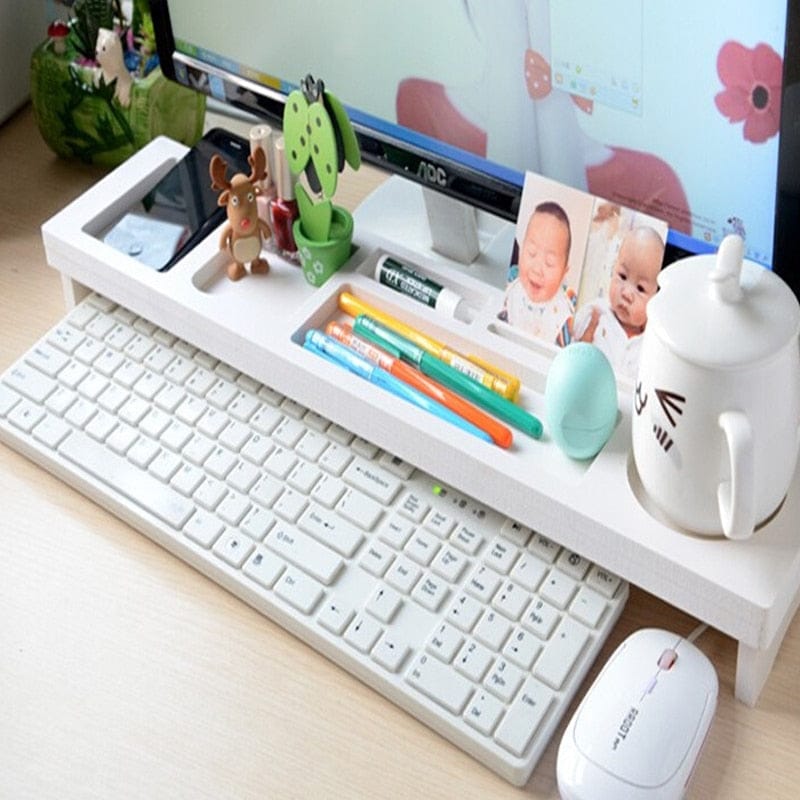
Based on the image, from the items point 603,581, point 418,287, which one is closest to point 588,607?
point 603,581

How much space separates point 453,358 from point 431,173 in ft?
0.37

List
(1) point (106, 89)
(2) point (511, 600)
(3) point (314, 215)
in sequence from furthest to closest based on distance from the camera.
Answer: (1) point (106, 89), (3) point (314, 215), (2) point (511, 600)

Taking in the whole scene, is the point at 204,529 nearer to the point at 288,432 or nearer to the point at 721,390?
the point at 288,432

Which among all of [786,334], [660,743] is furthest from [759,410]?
[660,743]

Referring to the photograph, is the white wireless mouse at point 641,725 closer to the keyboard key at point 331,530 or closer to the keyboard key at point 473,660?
the keyboard key at point 473,660

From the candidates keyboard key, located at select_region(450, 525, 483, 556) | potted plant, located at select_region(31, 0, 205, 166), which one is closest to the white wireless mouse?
keyboard key, located at select_region(450, 525, 483, 556)

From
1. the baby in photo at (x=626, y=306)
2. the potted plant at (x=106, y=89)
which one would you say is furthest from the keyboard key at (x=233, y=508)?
the potted plant at (x=106, y=89)

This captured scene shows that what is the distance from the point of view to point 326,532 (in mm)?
740

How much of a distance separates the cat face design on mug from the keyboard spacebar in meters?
0.27

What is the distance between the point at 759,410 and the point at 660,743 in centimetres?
16

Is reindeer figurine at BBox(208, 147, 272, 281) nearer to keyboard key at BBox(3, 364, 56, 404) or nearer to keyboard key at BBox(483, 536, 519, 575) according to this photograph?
keyboard key at BBox(3, 364, 56, 404)

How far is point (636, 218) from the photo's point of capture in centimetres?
69

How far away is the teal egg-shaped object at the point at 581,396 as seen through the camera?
0.69 m

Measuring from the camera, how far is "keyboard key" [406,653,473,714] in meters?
0.67
